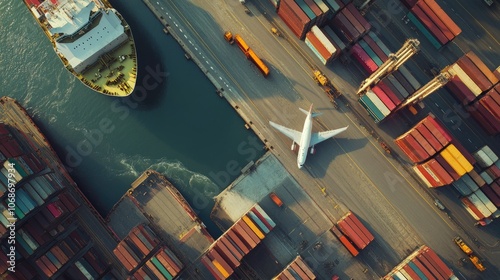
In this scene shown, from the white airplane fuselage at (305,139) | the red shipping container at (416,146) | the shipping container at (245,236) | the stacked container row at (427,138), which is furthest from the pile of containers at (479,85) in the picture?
the shipping container at (245,236)

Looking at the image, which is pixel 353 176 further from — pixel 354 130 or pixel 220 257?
pixel 220 257

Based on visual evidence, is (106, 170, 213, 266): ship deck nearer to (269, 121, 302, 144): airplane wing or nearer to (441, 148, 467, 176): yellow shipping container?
(269, 121, 302, 144): airplane wing

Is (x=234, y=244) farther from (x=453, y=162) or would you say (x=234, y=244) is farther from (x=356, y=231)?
(x=453, y=162)

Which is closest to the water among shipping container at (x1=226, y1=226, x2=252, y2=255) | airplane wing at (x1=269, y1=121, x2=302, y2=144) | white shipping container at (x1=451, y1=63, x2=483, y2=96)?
shipping container at (x1=226, y1=226, x2=252, y2=255)

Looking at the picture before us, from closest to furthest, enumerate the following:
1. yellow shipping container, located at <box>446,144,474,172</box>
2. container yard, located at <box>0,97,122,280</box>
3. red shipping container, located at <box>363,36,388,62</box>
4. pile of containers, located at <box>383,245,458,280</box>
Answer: container yard, located at <box>0,97,122,280</box> → yellow shipping container, located at <box>446,144,474,172</box> → pile of containers, located at <box>383,245,458,280</box> → red shipping container, located at <box>363,36,388,62</box>

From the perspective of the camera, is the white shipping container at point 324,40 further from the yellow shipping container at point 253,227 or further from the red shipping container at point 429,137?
the yellow shipping container at point 253,227

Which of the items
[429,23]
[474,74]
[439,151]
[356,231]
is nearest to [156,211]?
[356,231]
